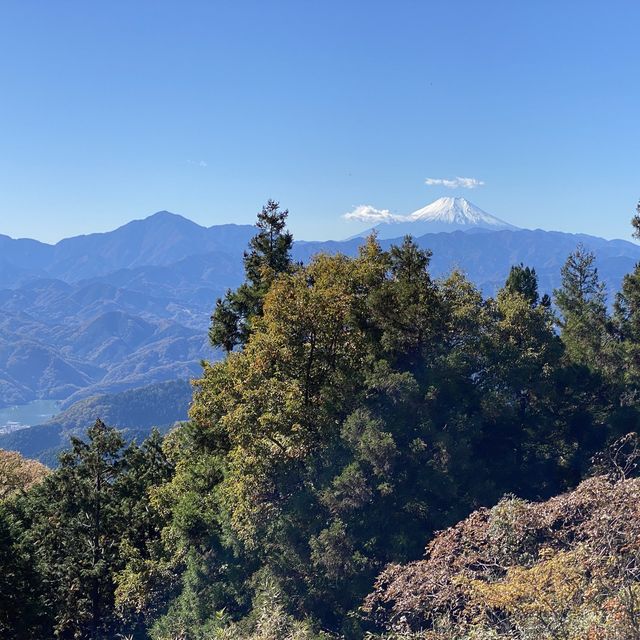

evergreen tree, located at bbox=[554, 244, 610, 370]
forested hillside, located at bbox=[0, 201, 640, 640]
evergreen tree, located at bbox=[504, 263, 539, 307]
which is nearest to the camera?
forested hillside, located at bbox=[0, 201, 640, 640]

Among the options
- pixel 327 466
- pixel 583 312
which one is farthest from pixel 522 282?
pixel 327 466

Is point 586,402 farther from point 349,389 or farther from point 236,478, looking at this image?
point 236,478

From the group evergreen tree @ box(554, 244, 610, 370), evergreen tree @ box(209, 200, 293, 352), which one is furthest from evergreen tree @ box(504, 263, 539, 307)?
evergreen tree @ box(209, 200, 293, 352)

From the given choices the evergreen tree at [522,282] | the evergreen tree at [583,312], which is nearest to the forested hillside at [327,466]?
the evergreen tree at [583,312]

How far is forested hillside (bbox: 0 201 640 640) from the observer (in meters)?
19.6

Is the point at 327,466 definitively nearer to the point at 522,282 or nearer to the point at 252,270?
the point at 252,270

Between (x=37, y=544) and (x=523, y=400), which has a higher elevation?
(x=523, y=400)

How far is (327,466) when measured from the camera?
69.5 feet

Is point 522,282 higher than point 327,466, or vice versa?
point 522,282

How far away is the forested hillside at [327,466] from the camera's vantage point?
773 inches

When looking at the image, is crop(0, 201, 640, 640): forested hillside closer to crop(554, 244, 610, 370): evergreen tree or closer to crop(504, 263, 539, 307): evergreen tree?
crop(554, 244, 610, 370): evergreen tree

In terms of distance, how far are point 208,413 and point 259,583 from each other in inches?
351

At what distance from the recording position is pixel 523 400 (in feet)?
84.4

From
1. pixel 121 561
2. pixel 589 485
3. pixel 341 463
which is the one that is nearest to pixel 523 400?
pixel 341 463
